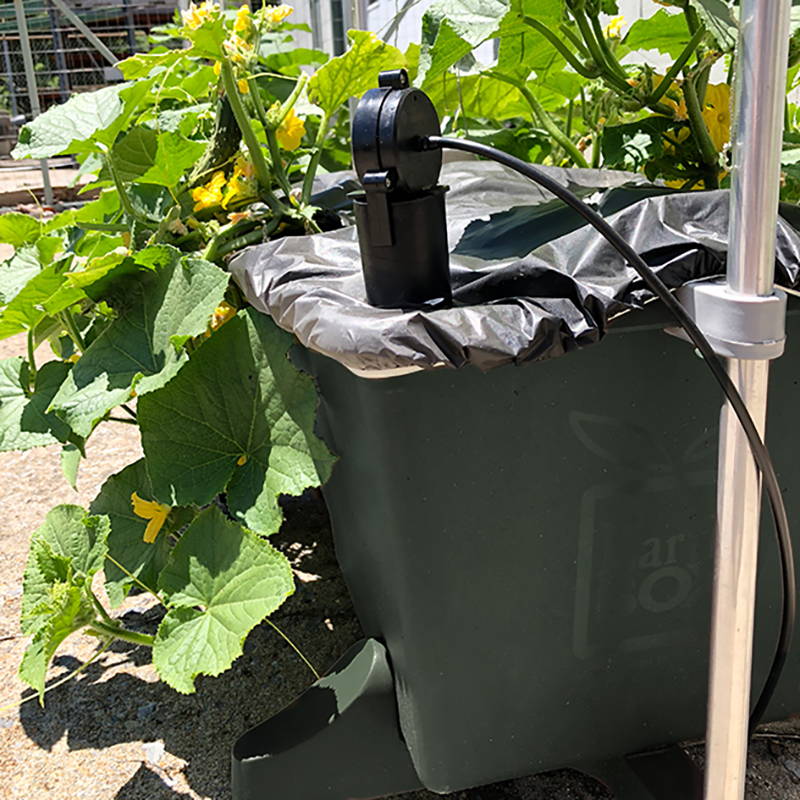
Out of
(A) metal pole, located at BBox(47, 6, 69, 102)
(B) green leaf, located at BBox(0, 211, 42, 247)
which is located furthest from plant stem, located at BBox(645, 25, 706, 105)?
(A) metal pole, located at BBox(47, 6, 69, 102)

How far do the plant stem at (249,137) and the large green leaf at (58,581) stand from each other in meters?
0.49

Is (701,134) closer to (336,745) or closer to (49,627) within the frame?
(336,745)

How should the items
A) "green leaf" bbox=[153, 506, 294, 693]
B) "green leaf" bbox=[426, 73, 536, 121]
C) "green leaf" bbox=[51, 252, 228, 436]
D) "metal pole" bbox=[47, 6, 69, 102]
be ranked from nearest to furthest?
"green leaf" bbox=[153, 506, 294, 693]
"green leaf" bbox=[51, 252, 228, 436]
"green leaf" bbox=[426, 73, 536, 121]
"metal pole" bbox=[47, 6, 69, 102]

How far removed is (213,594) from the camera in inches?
46.1

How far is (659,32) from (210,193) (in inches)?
27.5

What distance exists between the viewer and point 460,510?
0.96 metres

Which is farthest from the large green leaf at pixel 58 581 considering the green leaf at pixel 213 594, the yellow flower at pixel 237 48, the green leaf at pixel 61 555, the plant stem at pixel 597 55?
the plant stem at pixel 597 55

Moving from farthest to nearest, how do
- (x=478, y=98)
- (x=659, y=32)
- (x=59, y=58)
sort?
(x=59, y=58) < (x=478, y=98) < (x=659, y=32)

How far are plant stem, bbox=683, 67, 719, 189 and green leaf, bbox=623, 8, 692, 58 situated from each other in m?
0.25

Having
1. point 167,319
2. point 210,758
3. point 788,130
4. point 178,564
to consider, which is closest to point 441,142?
point 167,319

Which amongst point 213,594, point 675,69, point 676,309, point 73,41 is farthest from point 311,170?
point 73,41

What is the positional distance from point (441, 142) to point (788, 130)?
731 mm

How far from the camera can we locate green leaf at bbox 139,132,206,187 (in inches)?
50.7

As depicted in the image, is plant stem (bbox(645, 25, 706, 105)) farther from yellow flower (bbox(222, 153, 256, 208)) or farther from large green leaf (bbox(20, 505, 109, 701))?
large green leaf (bbox(20, 505, 109, 701))
